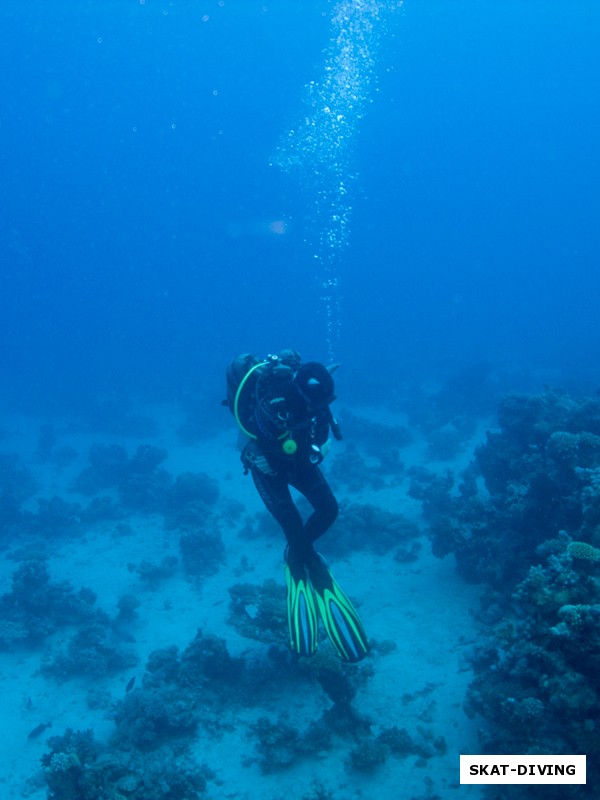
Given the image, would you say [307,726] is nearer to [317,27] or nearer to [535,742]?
[535,742]

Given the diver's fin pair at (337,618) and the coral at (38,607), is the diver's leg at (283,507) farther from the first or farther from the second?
the coral at (38,607)

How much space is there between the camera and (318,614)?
6918 mm

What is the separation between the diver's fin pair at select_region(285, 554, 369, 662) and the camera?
6.40m

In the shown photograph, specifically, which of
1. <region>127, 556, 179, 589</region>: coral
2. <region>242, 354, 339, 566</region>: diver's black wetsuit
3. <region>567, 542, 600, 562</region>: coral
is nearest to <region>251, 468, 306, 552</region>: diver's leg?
<region>242, 354, 339, 566</region>: diver's black wetsuit

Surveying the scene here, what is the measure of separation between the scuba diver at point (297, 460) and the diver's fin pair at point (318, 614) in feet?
0.04

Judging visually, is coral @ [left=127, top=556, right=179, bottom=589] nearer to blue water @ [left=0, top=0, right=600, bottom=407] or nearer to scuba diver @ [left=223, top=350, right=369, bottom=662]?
scuba diver @ [left=223, top=350, right=369, bottom=662]

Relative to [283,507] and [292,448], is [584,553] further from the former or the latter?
[283,507]

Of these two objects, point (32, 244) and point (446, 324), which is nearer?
point (446, 324)

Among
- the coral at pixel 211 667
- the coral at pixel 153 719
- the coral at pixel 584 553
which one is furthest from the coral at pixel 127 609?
the coral at pixel 584 553

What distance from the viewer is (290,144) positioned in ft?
549

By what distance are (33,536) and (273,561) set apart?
29.5 feet

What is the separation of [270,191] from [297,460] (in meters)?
177

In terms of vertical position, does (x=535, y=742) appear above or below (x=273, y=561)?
below

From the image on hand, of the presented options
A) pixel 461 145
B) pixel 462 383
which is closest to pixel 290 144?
pixel 461 145
